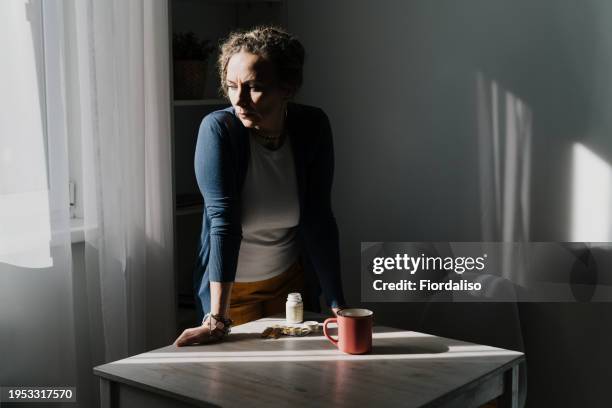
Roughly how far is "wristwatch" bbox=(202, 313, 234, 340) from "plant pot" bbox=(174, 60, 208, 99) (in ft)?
4.19

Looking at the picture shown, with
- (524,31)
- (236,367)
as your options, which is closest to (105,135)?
(236,367)

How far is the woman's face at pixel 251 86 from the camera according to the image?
199 centimetres

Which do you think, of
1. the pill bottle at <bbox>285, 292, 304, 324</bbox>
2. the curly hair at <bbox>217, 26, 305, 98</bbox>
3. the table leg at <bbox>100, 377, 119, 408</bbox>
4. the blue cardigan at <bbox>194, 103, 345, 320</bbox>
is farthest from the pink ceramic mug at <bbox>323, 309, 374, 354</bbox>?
the curly hair at <bbox>217, 26, 305, 98</bbox>

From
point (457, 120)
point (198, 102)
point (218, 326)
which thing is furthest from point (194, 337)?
point (457, 120)

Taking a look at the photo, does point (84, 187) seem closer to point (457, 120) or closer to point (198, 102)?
point (198, 102)

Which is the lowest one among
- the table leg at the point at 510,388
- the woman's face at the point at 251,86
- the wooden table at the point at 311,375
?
the table leg at the point at 510,388

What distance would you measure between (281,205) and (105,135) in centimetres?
73

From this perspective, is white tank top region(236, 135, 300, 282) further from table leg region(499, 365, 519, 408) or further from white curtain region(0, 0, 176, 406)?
table leg region(499, 365, 519, 408)

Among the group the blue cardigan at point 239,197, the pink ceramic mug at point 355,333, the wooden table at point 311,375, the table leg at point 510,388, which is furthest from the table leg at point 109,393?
the table leg at point 510,388

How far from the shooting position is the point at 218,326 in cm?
191

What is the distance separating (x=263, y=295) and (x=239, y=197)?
32 centimetres

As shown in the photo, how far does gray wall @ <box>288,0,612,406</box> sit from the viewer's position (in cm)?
276

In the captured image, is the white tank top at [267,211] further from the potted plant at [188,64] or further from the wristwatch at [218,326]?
the potted plant at [188,64]

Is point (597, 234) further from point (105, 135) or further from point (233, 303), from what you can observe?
point (105, 135)
